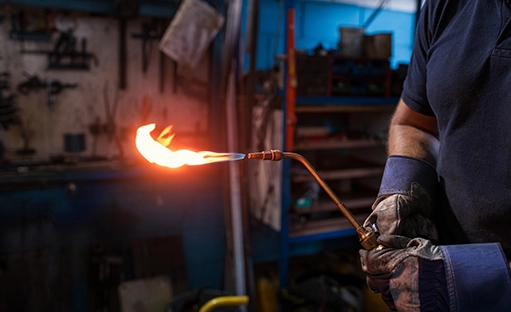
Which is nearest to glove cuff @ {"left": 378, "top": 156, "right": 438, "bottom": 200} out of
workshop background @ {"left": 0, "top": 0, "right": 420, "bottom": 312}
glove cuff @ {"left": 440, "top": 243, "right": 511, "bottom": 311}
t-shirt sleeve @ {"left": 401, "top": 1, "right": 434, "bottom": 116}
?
t-shirt sleeve @ {"left": 401, "top": 1, "right": 434, "bottom": 116}

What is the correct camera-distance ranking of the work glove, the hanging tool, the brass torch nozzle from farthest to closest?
the hanging tool
the work glove
the brass torch nozzle

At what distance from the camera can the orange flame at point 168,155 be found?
988mm

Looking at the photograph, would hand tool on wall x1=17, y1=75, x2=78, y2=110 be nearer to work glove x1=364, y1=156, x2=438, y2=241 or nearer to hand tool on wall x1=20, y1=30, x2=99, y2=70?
hand tool on wall x1=20, y1=30, x2=99, y2=70

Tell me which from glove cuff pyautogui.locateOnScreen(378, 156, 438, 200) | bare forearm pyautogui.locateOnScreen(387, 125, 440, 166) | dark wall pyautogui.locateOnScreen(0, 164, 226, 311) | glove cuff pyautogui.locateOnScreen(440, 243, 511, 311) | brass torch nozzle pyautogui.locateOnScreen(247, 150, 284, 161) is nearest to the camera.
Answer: glove cuff pyautogui.locateOnScreen(440, 243, 511, 311)

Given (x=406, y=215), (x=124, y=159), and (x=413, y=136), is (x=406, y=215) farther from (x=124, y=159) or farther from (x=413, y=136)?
(x=124, y=159)

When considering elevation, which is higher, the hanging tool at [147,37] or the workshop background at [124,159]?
the hanging tool at [147,37]

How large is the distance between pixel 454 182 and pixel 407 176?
0.42 ft

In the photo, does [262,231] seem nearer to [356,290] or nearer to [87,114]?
[356,290]

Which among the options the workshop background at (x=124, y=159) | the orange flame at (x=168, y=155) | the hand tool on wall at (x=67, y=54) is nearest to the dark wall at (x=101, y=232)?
the workshop background at (x=124, y=159)

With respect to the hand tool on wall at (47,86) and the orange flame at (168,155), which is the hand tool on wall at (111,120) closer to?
the hand tool on wall at (47,86)

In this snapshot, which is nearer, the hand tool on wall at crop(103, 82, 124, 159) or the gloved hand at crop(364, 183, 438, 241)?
the gloved hand at crop(364, 183, 438, 241)

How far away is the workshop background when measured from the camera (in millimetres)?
2941

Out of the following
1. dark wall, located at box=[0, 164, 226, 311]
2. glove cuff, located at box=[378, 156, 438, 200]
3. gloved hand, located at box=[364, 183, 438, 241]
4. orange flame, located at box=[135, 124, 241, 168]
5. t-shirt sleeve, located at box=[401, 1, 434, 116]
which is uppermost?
t-shirt sleeve, located at box=[401, 1, 434, 116]

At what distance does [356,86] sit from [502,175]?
2.30 m
